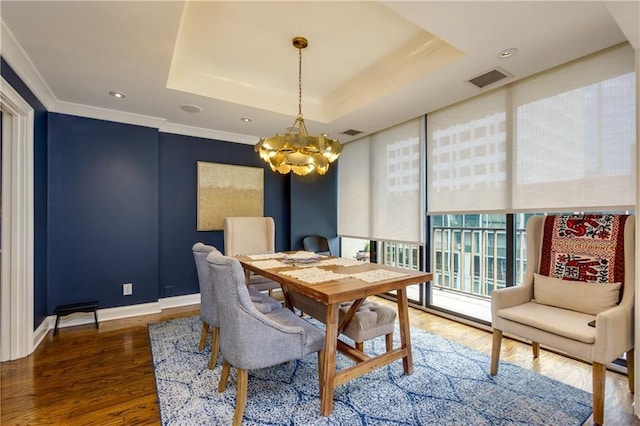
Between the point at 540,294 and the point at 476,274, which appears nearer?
the point at 540,294

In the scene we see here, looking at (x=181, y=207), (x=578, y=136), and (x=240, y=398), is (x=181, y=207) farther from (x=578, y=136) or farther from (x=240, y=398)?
(x=578, y=136)

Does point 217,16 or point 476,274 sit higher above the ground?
point 217,16

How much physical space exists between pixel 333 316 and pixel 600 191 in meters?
2.30

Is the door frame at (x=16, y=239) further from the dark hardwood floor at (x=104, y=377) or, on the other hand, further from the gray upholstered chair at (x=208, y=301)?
the gray upholstered chair at (x=208, y=301)

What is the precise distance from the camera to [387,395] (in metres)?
1.96

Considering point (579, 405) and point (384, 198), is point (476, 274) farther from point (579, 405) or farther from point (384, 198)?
point (579, 405)

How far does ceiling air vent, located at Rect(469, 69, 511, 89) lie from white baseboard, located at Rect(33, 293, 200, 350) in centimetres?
420

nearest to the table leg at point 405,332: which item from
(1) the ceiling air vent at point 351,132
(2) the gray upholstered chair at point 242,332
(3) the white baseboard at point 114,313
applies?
(2) the gray upholstered chair at point 242,332

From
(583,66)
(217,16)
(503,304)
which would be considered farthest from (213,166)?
(583,66)

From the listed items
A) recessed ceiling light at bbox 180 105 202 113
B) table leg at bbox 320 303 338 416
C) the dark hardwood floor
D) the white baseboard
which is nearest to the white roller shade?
the dark hardwood floor

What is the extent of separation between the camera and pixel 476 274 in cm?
374

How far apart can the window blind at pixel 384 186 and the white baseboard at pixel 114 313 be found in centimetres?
267

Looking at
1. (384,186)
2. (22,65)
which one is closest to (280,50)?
(22,65)

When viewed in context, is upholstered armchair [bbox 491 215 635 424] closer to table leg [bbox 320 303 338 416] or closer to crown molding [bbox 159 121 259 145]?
table leg [bbox 320 303 338 416]
